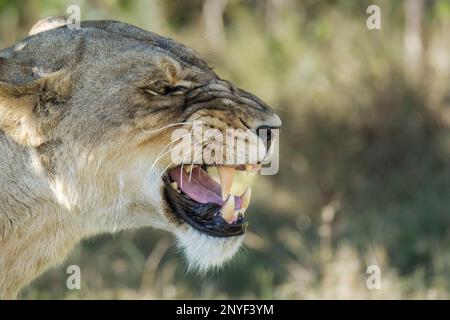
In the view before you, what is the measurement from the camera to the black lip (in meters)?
3.56

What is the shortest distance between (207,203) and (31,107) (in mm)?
746

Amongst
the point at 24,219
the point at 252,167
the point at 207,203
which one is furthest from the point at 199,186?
the point at 24,219

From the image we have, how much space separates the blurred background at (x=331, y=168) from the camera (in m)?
6.53

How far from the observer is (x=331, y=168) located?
8914 mm

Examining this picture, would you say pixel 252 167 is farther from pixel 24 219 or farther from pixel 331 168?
pixel 331 168

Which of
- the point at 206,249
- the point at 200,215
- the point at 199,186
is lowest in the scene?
the point at 206,249

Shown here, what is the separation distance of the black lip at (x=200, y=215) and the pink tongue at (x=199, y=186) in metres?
0.04

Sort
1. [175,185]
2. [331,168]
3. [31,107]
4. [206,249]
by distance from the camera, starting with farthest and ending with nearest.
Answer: [331,168], [175,185], [206,249], [31,107]

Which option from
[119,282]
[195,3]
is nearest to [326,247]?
[119,282]

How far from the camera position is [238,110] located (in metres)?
3.52

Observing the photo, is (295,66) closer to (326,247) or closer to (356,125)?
(356,125)

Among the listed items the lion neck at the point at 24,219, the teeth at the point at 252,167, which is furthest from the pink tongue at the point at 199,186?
the lion neck at the point at 24,219

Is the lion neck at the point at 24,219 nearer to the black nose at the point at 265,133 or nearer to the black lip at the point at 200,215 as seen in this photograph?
the black lip at the point at 200,215

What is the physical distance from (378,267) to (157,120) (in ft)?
10.1
